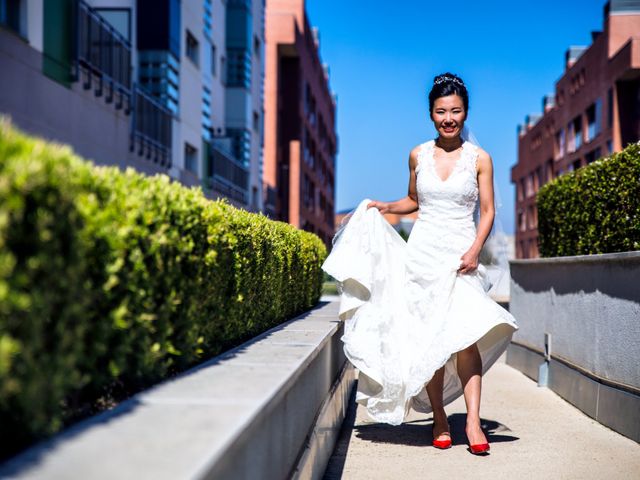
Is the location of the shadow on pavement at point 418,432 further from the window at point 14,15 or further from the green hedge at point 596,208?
the window at point 14,15

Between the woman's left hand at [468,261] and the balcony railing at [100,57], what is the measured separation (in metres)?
10.8

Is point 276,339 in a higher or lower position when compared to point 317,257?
lower

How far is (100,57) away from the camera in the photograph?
16047 mm

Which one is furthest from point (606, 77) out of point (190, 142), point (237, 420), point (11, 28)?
point (237, 420)

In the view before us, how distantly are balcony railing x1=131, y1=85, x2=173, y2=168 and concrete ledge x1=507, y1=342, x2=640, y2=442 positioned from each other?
1230 centimetres

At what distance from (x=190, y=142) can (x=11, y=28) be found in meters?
12.7

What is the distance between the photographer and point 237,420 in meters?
2.46

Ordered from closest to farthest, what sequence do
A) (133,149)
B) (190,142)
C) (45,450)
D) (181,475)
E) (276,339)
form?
(181,475) < (45,450) < (276,339) < (133,149) < (190,142)

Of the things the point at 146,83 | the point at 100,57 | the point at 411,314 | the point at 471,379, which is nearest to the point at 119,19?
the point at 146,83

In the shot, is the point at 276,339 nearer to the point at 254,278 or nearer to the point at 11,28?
the point at 254,278

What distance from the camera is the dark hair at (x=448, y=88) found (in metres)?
5.80

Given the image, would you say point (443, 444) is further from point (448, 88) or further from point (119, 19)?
point (119, 19)

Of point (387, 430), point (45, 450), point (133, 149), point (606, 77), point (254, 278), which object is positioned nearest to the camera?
point (45, 450)

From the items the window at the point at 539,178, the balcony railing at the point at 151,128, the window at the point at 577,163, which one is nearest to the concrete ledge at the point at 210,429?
the balcony railing at the point at 151,128
